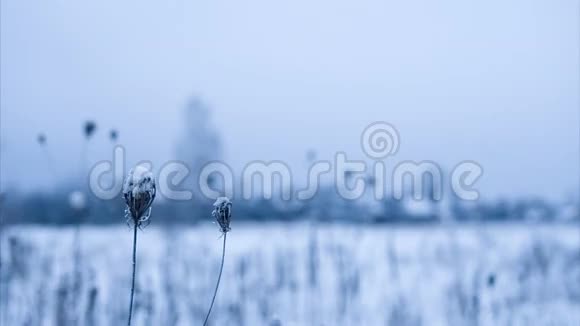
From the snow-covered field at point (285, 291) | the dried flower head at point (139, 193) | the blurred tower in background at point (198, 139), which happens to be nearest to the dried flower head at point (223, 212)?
the dried flower head at point (139, 193)

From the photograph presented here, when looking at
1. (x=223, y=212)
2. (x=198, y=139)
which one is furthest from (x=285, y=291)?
(x=198, y=139)

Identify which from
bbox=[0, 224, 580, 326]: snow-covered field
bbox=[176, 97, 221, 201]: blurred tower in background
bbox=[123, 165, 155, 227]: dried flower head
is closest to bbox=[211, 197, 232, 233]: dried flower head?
bbox=[123, 165, 155, 227]: dried flower head

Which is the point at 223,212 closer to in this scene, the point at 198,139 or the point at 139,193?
the point at 139,193

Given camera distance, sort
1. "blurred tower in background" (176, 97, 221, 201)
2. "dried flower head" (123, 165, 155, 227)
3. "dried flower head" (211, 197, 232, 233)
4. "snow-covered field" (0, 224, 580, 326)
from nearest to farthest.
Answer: "dried flower head" (123, 165, 155, 227) < "dried flower head" (211, 197, 232, 233) < "snow-covered field" (0, 224, 580, 326) < "blurred tower in background" (176, 97, 221, 201)

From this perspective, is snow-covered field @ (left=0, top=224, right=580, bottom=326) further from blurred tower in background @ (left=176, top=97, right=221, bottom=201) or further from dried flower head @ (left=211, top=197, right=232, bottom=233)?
blurred tower in background @ (left=176, top=97, right=221, bottom=201)

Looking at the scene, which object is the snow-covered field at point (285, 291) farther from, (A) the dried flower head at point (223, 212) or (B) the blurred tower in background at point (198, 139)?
(B) the blurred tower in background at point (198, 139)

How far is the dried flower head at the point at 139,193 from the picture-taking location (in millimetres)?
1611

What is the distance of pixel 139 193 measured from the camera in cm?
162

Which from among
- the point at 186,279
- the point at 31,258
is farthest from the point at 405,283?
the point at 31,258

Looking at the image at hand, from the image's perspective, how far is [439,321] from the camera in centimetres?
368

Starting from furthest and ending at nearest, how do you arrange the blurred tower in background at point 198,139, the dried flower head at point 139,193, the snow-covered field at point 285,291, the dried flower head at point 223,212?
the blurred tower in background at point 198,139 → the snow-covered field at point 285,291 → the dried flower head at point 223,212 → the dried flower head at point 139,193

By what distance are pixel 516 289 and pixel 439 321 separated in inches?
56.6

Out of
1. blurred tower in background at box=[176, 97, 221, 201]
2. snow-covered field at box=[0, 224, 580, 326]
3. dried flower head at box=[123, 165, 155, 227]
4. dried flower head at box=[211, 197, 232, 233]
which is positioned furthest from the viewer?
blurred tower in background at box=[176, 97, 221, 201]

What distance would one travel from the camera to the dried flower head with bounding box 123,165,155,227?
161 cm
